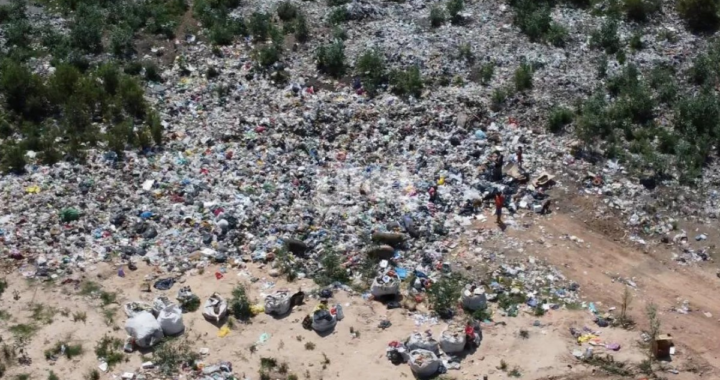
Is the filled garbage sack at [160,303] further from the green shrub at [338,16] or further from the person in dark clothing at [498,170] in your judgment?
the green shrub at [338,16]

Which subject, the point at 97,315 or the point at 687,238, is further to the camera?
the point at 687,238

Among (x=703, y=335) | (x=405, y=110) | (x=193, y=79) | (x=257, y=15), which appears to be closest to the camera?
(x=703, y=335)

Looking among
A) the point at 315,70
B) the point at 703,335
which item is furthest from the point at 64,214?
the point at 703,335

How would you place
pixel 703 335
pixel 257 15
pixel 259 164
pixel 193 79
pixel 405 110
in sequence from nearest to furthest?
pixel 703 335 → pixel 259 164 → pixel 405 110 → pixel 193 79 → pixel 257 15

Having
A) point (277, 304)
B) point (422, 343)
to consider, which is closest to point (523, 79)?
point (422, 343)

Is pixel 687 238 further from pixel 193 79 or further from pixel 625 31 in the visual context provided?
pixel 193 79

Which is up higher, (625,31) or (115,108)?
(625,31)

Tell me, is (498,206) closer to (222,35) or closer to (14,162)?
(222,35)

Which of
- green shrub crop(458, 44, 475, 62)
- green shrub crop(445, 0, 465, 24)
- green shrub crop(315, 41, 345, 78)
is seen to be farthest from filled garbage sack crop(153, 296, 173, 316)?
green shrub crop(445, 0, 465, 24)

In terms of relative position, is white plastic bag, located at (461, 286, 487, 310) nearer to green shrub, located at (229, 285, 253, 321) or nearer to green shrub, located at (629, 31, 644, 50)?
green shrub, located at (229, 285, 253, 321)
